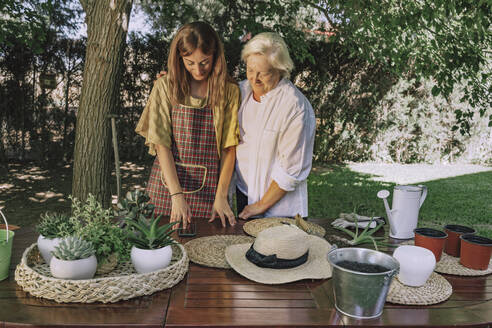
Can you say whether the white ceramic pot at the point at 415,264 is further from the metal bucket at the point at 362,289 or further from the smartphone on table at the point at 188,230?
the smartphone on table at the point at 188,230

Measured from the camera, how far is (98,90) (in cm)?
325

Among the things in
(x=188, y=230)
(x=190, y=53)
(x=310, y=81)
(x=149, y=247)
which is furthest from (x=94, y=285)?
(x=310, y=81)

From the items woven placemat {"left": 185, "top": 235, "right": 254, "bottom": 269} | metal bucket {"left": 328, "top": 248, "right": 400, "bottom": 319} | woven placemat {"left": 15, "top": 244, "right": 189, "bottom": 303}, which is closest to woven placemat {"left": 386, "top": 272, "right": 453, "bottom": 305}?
metal bucket {"left": 328, "top": 248, "right": 400, "bottom": 319}

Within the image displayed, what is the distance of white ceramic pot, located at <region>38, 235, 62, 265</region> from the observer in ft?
4.54

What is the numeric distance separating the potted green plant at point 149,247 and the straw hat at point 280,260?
26 centimetres

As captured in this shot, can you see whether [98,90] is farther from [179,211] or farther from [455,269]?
[455,269]

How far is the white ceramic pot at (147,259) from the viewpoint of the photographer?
1.33 metres

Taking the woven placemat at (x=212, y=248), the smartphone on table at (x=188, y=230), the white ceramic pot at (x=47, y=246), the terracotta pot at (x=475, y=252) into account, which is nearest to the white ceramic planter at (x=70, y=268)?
the white ceramic pot at (x=47, y=246)

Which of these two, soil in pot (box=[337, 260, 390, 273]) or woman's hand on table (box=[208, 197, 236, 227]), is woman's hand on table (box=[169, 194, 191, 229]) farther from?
soil in pot (box=[337, 260, 390, 273])

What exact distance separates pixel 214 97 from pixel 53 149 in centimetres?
648

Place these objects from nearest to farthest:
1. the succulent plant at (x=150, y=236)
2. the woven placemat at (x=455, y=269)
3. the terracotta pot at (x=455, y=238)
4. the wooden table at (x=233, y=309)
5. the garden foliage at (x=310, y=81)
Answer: the wooden table at (x=233, y=309), the succulent plant at (x=150, y=236), the woven placemat at (x=455, y=269), the terracotta pot at (x=455, y=238), the garden foliage at (x=310, y=81)

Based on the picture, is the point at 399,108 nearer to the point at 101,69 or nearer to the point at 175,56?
the point at 101,69

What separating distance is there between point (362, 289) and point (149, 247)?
0.70 meters

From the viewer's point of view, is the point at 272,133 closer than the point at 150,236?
No
